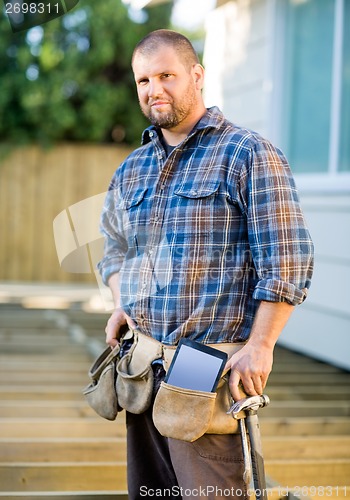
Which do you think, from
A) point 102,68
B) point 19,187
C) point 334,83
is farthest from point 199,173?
point 102,68

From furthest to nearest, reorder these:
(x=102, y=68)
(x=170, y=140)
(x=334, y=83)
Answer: (x=102, y=68)
(x=334, y=83)
(x=170, y=140)

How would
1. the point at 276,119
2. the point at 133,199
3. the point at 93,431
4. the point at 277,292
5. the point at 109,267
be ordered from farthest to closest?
the point at 276,119, the point at 93,431, the point at 109,267, the point at 133,199, the point at 277,292

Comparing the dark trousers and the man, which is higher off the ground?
the man

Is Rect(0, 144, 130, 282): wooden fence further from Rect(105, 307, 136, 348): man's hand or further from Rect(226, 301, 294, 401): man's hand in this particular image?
Rect(226, 301, 294, 401): man's hand

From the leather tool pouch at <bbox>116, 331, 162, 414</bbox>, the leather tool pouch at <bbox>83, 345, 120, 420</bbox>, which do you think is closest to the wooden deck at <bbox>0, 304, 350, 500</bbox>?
the leather tool pouch at <bbox>83, 345, 120, 420</bbox>

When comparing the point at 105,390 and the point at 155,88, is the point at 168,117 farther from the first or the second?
the point at 105,390

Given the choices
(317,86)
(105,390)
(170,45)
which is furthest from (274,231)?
(317,86)

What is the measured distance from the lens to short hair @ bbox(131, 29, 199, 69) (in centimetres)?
182

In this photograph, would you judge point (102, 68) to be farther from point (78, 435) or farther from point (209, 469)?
point (209, 469)

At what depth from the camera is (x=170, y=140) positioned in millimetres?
1919

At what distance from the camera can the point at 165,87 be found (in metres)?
1.80

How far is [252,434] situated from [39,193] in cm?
778

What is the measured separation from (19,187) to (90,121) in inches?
46.1

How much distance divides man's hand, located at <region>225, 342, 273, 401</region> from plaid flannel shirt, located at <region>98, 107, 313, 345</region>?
9 centimetres
